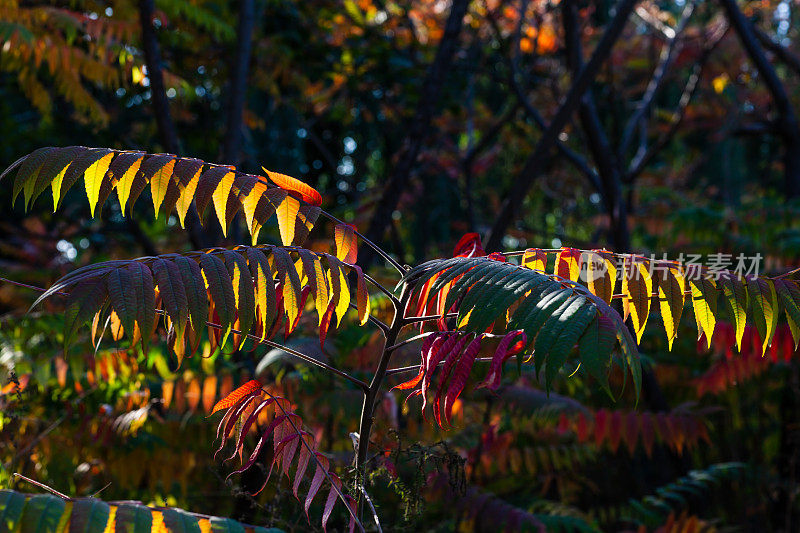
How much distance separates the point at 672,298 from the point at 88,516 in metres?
1.13

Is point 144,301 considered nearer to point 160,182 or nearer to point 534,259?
point 160,182

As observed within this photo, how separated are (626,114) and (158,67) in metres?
7.09

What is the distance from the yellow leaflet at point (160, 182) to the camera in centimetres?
156

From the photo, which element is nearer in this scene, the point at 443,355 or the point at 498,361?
the point at 498,361

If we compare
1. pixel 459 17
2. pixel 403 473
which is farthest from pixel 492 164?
pixel 403 473

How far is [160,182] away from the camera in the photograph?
1.57m

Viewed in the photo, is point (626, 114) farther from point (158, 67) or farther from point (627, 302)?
point (627, 302)

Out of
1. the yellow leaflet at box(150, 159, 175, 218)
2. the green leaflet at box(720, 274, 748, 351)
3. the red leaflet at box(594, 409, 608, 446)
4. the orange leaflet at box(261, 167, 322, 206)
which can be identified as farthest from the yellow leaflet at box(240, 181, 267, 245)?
the red leaflet at box(594, 409, 608, 446)

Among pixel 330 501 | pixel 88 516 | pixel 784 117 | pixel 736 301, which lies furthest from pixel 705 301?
pixel 784 117

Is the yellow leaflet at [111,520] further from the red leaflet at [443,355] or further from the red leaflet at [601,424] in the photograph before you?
the red leaflet at [601,424]

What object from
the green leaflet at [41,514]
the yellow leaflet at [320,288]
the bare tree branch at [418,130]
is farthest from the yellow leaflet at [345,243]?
the bare tree branch at [418,130]

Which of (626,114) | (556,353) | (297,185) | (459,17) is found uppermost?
(626,114)

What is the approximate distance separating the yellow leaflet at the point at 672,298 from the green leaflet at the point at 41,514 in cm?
111

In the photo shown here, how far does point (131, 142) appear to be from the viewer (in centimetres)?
554
